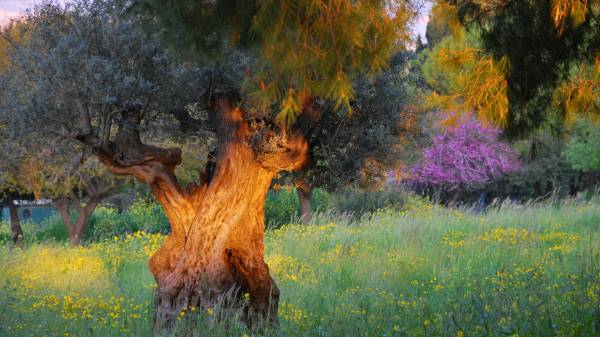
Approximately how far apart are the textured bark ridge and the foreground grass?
323 millimetres

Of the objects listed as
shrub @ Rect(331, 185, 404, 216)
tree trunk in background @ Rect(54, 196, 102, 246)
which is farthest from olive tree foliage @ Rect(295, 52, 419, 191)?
shrub @ Rect(331, 185, 404, 216)

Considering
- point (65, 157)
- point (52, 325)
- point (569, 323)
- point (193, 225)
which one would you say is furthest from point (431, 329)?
point (65, 157)

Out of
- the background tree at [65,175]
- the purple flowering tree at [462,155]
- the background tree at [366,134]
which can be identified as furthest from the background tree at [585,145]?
the background tree at [65,175]

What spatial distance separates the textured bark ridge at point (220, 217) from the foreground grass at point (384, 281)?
1.06 ft

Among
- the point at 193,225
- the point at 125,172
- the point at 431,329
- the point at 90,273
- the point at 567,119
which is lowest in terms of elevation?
the point at 90,273

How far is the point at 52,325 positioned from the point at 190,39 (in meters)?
3.95

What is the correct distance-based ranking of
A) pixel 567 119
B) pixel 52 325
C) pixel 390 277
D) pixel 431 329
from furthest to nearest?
1. pixel 390 277
2. pixel 567 119
3. pixel 52 325
4. pixel 431 329

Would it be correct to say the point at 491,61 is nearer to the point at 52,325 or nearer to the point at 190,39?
the point at 190,39

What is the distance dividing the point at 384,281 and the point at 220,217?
3.77 metres

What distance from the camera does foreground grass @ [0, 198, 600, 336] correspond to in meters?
6.19

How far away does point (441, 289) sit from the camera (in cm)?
895

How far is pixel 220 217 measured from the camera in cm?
678

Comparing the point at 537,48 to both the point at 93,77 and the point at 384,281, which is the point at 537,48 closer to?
the point at 384,281

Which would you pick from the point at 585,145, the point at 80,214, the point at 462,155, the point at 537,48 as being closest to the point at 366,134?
the point at 537,48
